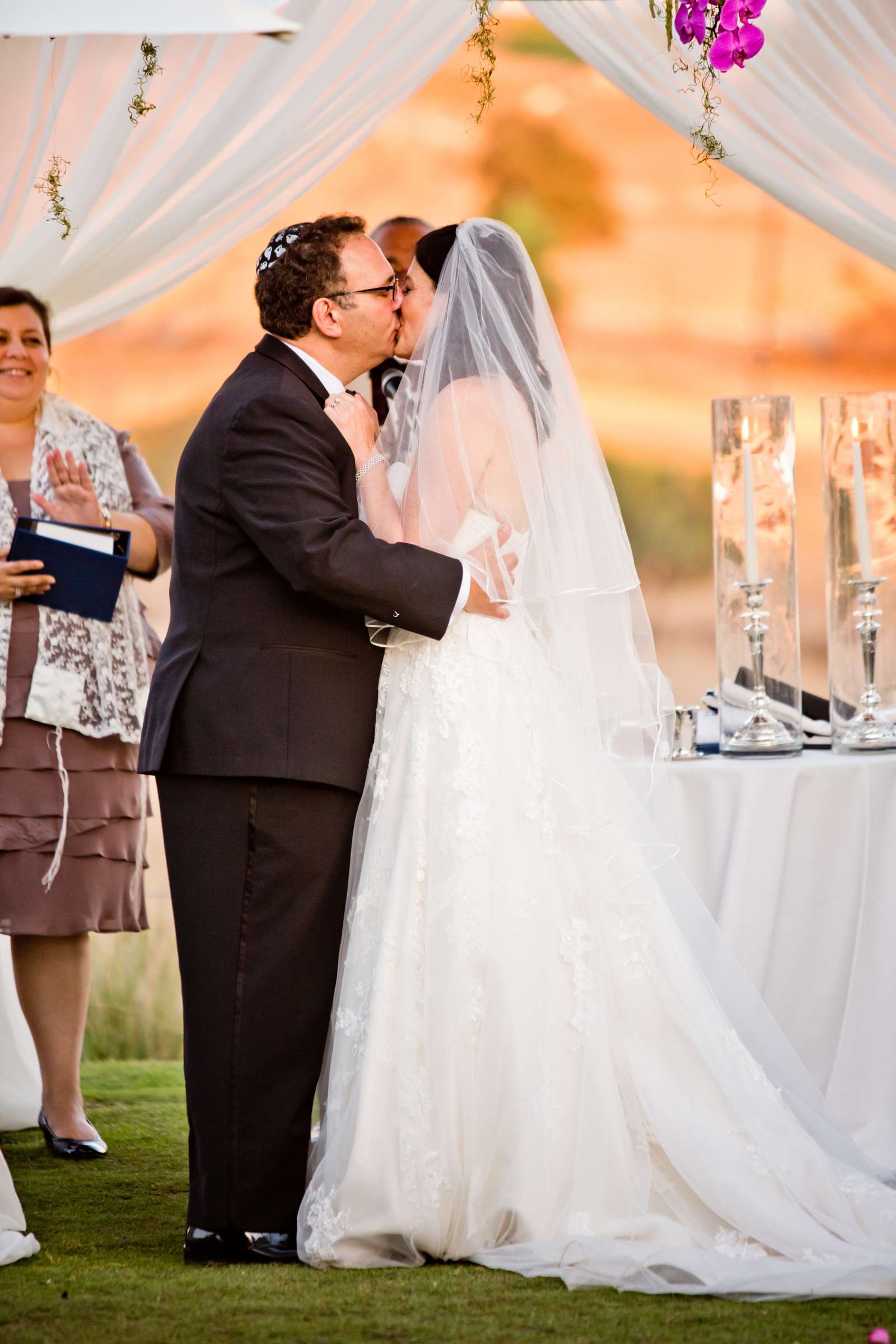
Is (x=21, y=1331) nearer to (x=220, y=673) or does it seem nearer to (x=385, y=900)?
(x=385, y=900)

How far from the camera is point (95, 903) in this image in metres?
3.47

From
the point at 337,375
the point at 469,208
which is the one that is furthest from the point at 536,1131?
the point at 469,208

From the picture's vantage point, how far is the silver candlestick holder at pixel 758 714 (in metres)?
3.13

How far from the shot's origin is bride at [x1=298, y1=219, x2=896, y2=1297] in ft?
7.98

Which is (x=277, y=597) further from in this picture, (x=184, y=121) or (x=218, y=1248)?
(x=184, y=121)

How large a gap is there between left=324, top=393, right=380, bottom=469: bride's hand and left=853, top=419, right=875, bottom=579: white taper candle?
1.13m

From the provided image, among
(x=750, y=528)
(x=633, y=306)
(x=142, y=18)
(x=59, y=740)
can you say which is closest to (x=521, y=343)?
(x=750, y=528)

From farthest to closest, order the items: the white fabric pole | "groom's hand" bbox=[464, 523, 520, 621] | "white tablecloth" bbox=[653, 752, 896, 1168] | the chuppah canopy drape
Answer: the chuppah canopy drape
"white tablecloth" bbox=[653, 752, 896, 1168]
the white fabric pole
"groom's hand" bbox=[464, 523, 520, 621]

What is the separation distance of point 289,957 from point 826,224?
208cm

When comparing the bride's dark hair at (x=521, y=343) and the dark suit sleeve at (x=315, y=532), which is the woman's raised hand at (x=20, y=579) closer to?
the dark suit sleeve at (x=315, y=532)

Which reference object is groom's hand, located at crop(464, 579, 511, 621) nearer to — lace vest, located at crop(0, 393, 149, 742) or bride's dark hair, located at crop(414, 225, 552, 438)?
bride's dark hair, located at crop(414, 225, 552, 438)

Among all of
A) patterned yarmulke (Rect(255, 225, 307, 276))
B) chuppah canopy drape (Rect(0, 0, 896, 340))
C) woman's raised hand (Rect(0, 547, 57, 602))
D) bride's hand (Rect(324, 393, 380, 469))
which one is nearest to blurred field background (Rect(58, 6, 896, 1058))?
chuppah canopy drape (Rect(0, 0, 896, 340))

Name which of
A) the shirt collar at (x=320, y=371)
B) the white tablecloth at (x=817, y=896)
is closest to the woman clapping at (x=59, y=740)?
the shirt collar at (x=320, y=371)

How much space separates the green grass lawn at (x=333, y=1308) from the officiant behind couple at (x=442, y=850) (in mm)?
83
